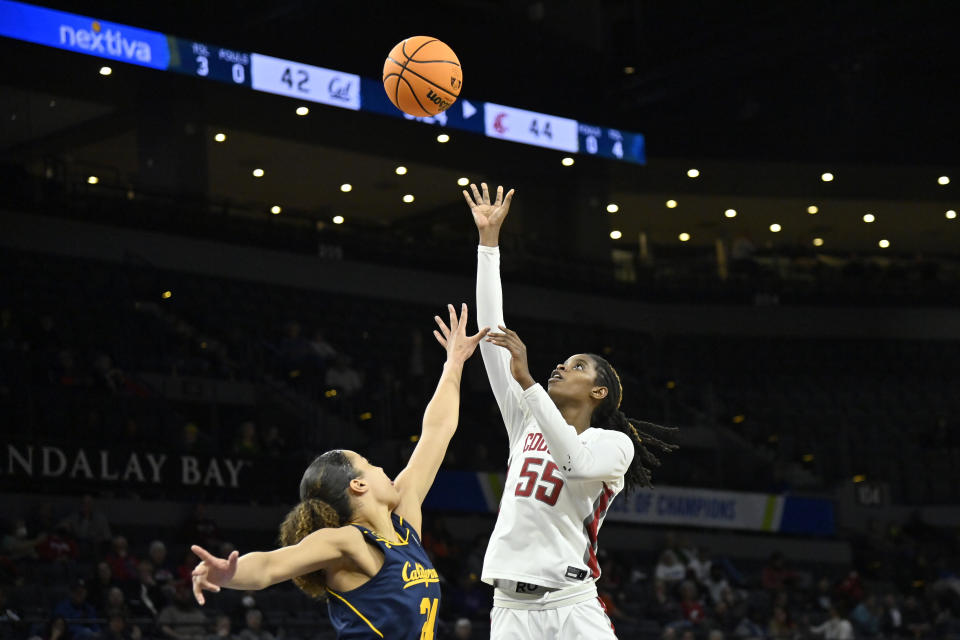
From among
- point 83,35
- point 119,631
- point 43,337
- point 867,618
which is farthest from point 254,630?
point 83,35

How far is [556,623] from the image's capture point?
568 centimetres

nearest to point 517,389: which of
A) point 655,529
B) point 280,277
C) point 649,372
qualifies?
point 655,529

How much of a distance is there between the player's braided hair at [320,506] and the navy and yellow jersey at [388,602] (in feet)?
0.27

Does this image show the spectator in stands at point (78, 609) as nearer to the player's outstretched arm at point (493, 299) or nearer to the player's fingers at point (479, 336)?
the player's outstretched arm at point (493, 299)

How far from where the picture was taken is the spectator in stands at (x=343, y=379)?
65.1 ft

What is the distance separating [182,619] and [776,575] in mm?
10333

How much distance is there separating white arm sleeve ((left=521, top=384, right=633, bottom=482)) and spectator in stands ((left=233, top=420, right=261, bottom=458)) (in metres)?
11.6

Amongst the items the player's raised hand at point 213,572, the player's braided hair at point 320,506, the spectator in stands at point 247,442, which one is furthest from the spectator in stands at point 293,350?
the player's raised hand at point 213,572

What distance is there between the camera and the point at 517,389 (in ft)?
19.6

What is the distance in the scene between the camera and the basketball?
27.5 ft

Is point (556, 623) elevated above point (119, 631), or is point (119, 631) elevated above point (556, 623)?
point (556, 623)

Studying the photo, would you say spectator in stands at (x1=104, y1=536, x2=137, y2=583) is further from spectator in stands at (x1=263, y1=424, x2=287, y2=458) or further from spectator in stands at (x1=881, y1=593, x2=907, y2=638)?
spectator in stands at (x1=881, y1=593, x2=907, y2=638)

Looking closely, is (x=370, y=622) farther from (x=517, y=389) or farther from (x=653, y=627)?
(x=653, y=627)

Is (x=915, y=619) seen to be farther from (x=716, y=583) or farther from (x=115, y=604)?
(x=115, y=604)
